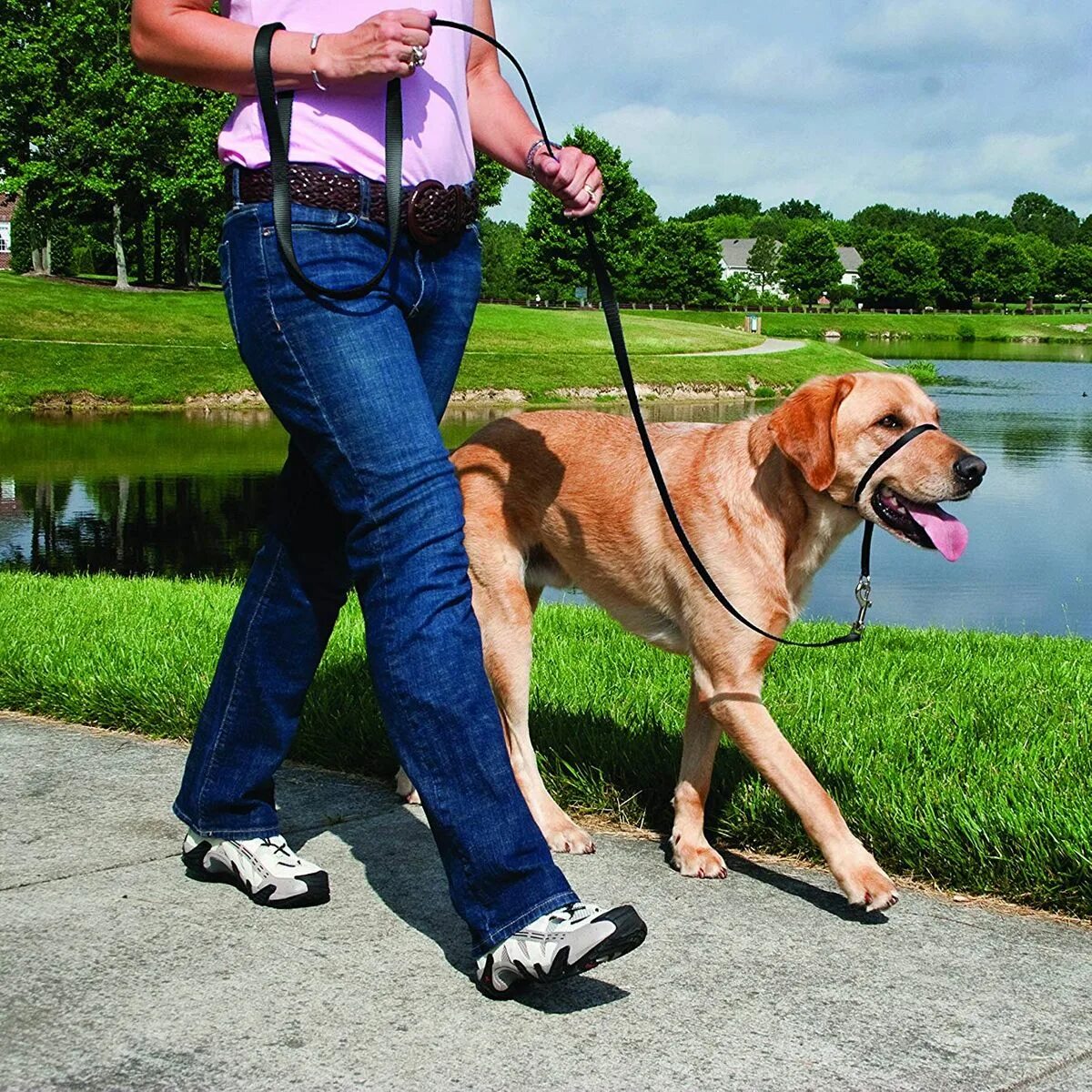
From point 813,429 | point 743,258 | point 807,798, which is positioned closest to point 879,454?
point 813,429

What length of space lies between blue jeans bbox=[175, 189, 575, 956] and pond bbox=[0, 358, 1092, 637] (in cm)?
789

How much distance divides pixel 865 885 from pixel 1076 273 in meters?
149

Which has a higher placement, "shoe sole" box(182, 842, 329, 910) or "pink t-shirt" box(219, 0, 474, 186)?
"pink t-shirt" box(219, 0, 474, 186)

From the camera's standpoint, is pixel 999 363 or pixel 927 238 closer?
pixel 999 363

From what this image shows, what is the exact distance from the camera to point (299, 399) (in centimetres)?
276

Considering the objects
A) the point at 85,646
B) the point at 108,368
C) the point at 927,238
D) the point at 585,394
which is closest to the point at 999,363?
the point at 585,394

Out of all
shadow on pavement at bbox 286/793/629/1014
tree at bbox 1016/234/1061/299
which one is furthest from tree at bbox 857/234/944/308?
shadow on pavement at bbox 286/793/629/1014

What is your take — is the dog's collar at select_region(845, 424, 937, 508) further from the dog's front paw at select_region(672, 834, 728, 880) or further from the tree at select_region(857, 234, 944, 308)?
the tree at select_region(857, 234, 944, 308)

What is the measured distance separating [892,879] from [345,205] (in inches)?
83.0

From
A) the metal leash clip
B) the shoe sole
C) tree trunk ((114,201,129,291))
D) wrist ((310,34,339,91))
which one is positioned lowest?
the shoe sole

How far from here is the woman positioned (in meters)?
2.61

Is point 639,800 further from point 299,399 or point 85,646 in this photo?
point 85,646

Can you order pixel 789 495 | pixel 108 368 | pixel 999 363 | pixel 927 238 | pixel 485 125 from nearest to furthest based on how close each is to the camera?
1. pixel 485 125
2. pixel 789 495
3. pixel 108 368
4. pixel 999 363
5. pixel 927 238

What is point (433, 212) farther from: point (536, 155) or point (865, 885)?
point (865, 885)
